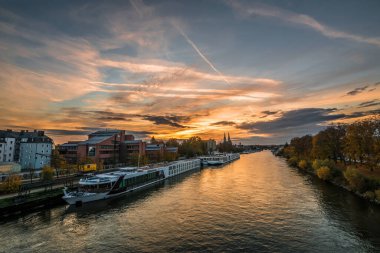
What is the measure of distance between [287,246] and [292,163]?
13068 cm

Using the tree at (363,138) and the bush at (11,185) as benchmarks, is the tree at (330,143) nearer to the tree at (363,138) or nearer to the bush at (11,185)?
the tree at (363,138)

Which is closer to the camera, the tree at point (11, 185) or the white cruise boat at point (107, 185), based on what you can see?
the tree at point (11, 185)

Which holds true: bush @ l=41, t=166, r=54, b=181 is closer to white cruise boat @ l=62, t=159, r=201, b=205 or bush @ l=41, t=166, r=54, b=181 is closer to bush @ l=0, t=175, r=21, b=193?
white cruise boat @ l=62, t=159, r=201, b=205

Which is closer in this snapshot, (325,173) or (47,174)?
(47,174)

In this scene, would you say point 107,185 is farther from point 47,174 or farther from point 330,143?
point 330,143

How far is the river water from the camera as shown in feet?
111

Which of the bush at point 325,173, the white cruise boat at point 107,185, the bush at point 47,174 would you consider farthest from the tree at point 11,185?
the bush at point 325,173

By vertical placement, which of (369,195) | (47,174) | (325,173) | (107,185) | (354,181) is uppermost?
(47,174)

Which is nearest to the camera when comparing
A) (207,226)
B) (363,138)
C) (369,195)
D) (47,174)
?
(207,226)

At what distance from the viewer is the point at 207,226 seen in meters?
41.1

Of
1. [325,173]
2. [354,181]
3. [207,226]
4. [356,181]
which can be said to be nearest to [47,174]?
[207,226]

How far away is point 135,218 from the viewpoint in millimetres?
46906

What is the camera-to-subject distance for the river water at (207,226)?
3388 centimetres

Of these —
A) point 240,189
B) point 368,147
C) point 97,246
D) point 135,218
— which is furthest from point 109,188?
point 368,147
